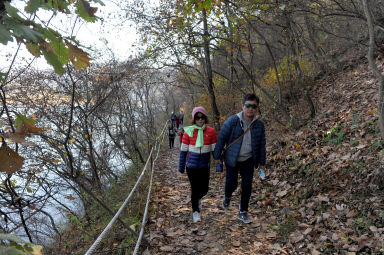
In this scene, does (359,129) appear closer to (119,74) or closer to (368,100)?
(368,100)

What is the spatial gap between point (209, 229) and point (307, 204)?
5.78 feet

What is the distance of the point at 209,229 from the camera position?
14.6 ft

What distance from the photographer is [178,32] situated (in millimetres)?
8109

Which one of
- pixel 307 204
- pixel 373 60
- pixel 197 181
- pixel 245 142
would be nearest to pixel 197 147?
pixel 197 181

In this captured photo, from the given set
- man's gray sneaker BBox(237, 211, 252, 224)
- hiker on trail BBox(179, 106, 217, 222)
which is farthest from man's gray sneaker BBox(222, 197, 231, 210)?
hiker on trail BBox(179, 106, 217, 222)

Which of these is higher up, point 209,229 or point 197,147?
point 197,147

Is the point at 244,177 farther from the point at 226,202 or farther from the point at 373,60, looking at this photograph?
the point at 373,60

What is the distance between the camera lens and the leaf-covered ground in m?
3.46

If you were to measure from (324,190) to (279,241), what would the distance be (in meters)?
1.34

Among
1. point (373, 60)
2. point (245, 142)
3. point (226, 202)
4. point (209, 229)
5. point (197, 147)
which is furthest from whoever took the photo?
point (226, 202)

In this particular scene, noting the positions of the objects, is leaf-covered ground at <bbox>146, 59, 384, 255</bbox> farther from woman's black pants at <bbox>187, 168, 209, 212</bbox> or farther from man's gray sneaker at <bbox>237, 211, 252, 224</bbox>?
woman's black pants at <bbox>187, 168, 209, 212</bbox>

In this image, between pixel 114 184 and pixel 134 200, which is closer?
pixel 134 200

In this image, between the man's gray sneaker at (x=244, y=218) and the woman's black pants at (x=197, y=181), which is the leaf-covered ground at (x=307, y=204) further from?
the woman's black pants at (x=197, y=181)

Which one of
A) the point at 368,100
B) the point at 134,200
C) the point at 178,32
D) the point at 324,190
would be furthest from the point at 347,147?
the point at 178,32
